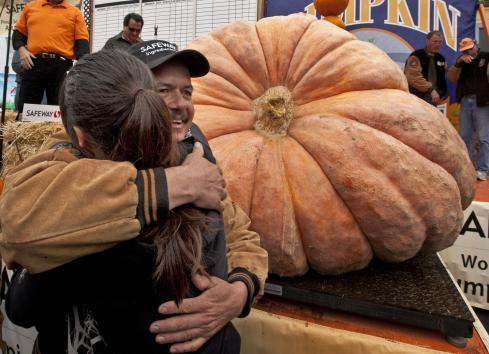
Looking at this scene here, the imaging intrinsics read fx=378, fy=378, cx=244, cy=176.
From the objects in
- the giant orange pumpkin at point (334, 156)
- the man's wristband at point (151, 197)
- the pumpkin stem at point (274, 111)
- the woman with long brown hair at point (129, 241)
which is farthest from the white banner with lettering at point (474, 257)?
the man's wristband at point (151, 197)

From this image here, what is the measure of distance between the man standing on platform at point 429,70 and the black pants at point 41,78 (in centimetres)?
377

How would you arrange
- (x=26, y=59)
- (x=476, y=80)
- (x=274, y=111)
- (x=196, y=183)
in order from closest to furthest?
(x=196, y=183)
(x=274, y=111)
(x=26, y=59)
(x=476, y=80)

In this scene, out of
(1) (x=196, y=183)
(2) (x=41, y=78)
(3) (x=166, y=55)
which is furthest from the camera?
(2) (x=41, y=78)

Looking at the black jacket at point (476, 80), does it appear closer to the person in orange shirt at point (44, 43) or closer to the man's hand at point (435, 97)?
the man's hand at point (435, 97)

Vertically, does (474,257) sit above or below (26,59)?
below

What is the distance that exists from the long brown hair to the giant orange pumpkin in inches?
24.3

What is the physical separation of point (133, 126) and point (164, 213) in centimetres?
16

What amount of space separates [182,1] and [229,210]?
5635 millimetres

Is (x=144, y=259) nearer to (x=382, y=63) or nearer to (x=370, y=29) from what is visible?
(x=382, y=63)

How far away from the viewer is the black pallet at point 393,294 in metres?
1.09

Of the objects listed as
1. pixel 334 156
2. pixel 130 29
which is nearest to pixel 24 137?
pixel 334 156

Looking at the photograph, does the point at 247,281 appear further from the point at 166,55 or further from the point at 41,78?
the point at 41,78

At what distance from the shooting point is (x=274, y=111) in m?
1.38

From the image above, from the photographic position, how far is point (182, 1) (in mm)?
5848
